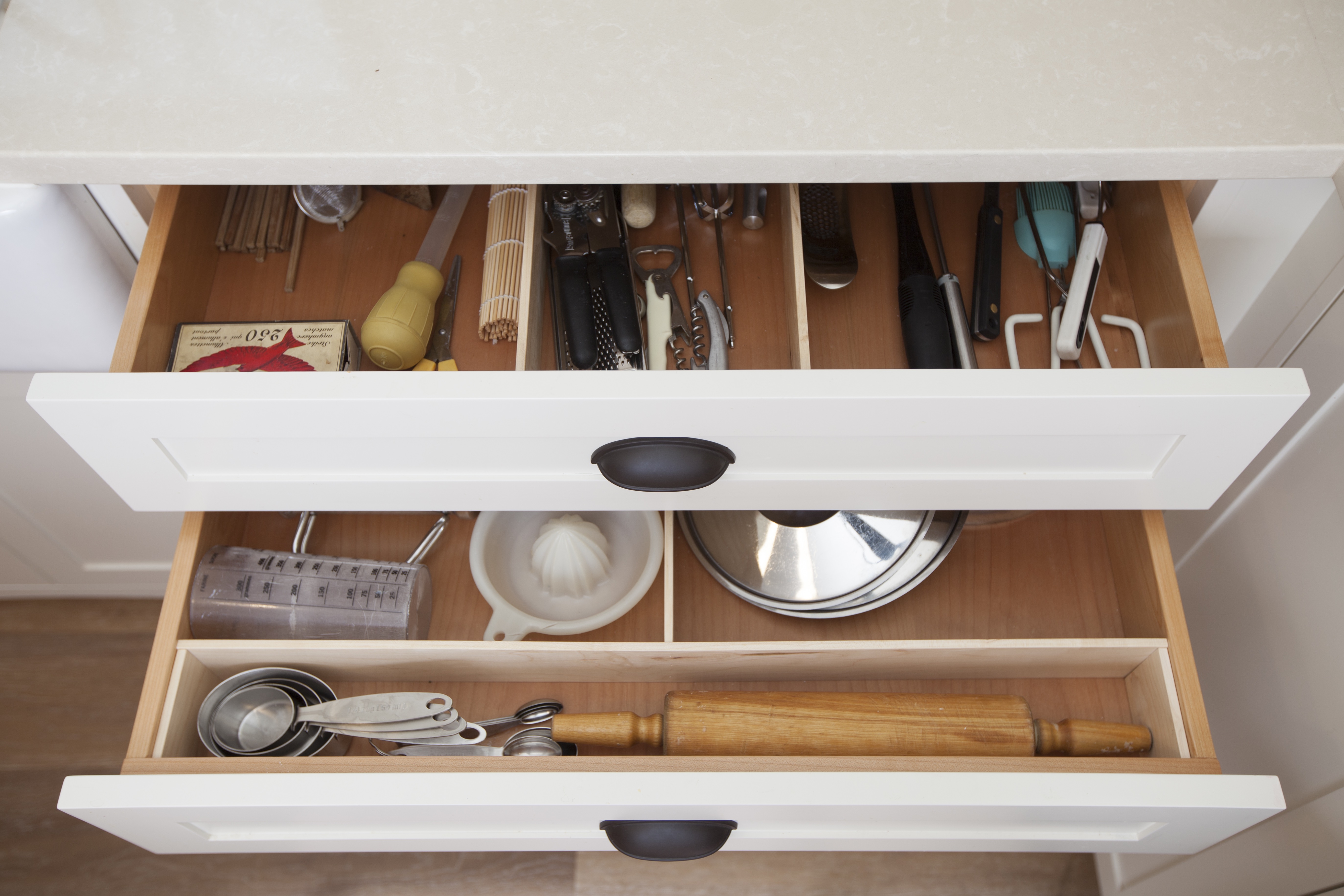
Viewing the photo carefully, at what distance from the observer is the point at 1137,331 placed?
859 mm

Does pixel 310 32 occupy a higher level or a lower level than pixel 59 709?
higher

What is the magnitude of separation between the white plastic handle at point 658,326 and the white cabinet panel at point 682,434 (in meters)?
0.20

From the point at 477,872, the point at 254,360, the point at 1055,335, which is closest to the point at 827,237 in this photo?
the point at 1055,335

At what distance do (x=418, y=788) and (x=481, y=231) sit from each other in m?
0.60

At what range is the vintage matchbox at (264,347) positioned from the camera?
2.64 feet

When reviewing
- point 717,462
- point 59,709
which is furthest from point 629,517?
point 59,709

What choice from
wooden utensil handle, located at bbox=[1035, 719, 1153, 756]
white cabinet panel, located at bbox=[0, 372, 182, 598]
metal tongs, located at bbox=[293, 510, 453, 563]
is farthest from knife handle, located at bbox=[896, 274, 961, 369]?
white cabinet panel, located at bbox=[0, 372, 182, 598]

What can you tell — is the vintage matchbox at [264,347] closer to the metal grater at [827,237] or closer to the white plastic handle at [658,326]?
the white plastic handle at [658,326]

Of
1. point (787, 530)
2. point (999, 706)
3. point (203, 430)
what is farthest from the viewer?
point (787, 530)

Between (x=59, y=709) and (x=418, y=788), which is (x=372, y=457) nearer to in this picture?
(x=418, y=788)

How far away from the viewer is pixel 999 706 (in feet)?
2.39

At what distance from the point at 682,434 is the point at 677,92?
10.4 inches

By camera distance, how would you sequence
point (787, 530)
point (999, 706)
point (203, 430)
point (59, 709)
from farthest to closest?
point (59, 709)
point (787, 530)
point (999, 706)
point (203, 430)

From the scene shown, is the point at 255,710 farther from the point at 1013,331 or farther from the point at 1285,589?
the point at 1285,589
